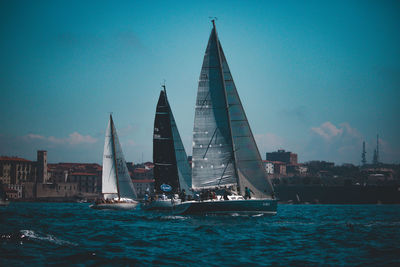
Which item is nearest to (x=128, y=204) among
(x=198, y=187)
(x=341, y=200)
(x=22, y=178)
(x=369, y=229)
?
(x=198, y=187)

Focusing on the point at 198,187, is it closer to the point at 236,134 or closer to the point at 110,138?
the point at 236,134

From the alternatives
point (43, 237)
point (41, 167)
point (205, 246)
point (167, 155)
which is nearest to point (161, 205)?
point (167, 155)

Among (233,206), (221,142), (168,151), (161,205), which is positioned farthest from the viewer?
(168,151)

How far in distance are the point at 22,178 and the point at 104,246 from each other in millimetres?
160234

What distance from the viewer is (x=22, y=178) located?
6668 inches

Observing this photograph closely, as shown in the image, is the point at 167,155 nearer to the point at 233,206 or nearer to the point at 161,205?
the point at 161,205

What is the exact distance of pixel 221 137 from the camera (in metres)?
33.3

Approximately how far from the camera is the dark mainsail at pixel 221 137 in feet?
108

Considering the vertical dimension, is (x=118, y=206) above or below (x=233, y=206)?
below

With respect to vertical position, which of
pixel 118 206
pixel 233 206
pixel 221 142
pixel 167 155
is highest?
pixel 221 142

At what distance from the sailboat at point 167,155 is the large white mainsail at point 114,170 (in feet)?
30.1

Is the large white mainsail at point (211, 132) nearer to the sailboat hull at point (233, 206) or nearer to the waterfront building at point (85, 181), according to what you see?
the sailboat hull at point (233, 206)

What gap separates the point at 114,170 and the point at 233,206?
31656 millimetres

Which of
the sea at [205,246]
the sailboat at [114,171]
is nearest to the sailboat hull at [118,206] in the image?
the sailboat at [114,171]
